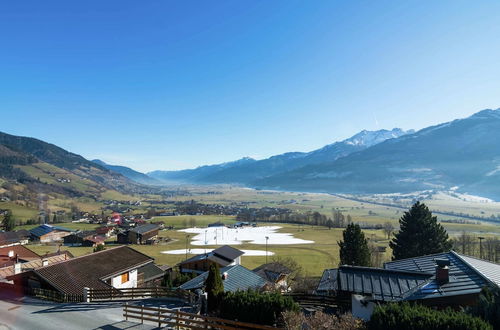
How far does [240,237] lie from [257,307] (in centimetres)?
12145

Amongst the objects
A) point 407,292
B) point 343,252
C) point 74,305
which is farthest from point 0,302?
point 343,252

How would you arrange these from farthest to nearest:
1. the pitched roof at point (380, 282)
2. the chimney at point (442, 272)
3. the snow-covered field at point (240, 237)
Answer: the snow-covered field at point (240, 237) → the pitched roof at point (380, 282) → the chimney at point (442, 272)

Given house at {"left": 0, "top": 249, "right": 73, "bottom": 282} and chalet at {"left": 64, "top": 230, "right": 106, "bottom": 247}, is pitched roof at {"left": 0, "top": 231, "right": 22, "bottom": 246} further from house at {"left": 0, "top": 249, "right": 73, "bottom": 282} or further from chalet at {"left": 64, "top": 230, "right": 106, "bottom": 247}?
house at {"left": 0, "top": 249, "right": 73, "bottom": 282}

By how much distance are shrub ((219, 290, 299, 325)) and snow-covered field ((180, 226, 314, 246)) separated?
101 m

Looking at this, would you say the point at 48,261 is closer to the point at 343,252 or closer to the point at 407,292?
the point at 343,252

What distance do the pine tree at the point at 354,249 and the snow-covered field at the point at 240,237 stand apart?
2644 inches

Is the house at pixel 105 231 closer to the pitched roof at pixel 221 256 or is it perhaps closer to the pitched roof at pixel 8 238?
the pitched roof at pixel 8 238

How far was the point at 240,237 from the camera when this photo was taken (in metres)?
136

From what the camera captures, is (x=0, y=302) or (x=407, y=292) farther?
(x=0, y=302)

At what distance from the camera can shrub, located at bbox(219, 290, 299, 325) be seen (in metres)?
16.6

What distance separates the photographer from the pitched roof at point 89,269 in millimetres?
31422

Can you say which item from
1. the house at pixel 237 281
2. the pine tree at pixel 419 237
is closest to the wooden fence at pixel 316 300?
the house at pixel 237 281

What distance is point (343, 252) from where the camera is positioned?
51625 millimetres

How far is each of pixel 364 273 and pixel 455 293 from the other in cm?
696
